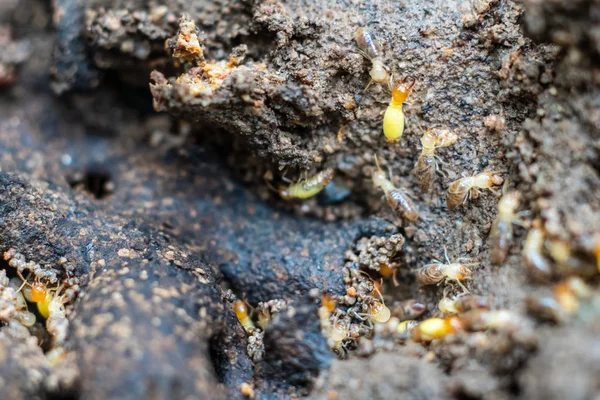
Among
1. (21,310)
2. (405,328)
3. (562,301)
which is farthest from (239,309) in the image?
(562,301)

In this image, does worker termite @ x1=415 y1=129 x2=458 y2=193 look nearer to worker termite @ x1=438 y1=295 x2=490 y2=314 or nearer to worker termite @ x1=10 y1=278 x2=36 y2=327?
worker termite @ x1=438 y1=295 x2=490 y2=314

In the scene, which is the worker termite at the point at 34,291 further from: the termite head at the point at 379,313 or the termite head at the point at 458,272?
the termite head at the point at 458,272

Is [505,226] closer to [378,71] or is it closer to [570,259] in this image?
[570,259]

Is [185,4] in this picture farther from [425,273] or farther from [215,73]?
[425,273]

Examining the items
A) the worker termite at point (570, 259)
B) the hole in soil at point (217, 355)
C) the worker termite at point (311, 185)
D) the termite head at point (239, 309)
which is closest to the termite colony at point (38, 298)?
the hole in soil at point (217, 355)

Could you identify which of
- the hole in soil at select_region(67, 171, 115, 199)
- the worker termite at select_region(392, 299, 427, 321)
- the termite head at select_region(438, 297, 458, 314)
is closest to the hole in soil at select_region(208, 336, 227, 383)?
the worker termite at select_region(392, 299, 427, 321)

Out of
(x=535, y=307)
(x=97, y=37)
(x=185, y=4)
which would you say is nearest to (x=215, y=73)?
(x=185, y=4)
